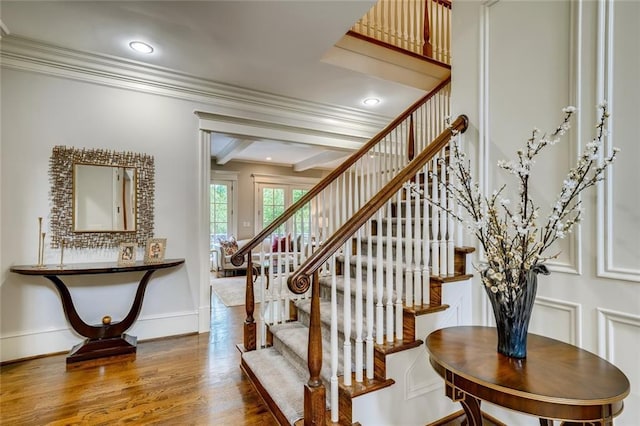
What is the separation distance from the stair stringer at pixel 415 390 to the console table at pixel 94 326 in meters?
2.28

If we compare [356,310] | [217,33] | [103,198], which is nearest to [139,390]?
[356,310]

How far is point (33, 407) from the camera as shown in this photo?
196 centimetres

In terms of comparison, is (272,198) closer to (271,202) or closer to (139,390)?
(271,202)

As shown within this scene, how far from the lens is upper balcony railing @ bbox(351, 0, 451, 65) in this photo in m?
3.33

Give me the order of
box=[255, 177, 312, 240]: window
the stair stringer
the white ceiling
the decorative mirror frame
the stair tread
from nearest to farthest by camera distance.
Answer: the stair stringer < the stair tread < the white ceiling < the decorative mirror frame < box=[255, 177, 312, 240]: window

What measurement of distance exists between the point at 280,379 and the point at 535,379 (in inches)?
58.6

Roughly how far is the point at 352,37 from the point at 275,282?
2527mm

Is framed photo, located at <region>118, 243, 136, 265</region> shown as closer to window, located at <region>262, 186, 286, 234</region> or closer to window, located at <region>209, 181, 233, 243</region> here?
window, located at <region>209, 181, 233, 243</region>

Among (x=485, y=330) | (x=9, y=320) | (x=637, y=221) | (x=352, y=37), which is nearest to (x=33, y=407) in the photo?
(x=9, y=320)

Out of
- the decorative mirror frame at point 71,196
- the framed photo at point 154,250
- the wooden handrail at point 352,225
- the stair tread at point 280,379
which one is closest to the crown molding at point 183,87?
the decorative mirror frame at point 71,196

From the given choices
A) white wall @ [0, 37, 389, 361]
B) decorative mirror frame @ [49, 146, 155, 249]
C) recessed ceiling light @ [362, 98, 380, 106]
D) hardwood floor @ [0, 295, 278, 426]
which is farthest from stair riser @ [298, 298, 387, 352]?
recessed ceiling light @ [362, 98, 380, 106]

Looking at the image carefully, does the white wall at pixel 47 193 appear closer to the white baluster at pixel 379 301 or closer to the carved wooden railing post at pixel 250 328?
the carved wooden railing post at pixel 250 328

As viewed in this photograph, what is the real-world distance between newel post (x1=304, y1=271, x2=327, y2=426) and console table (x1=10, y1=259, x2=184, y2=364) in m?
2.03

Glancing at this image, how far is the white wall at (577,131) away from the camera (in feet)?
4.43
